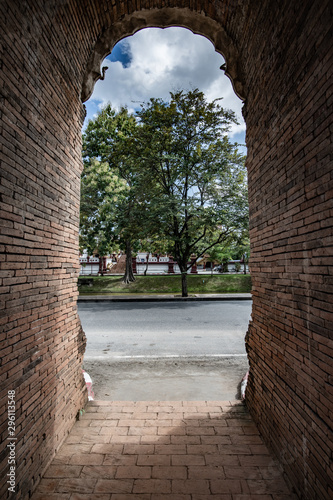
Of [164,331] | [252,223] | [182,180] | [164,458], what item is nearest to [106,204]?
[182,180]

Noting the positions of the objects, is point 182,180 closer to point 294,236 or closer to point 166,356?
point 166,356

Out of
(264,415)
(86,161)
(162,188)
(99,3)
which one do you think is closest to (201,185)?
(162,188)

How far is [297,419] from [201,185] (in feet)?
41.6

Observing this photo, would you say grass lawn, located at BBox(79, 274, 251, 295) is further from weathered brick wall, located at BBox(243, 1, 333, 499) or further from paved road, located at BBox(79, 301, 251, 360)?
weathered brick wall, located at BBox(243, 1, 333, 499)

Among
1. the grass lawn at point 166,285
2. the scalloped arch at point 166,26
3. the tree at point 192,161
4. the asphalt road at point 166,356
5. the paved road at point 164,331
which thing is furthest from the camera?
the grass lawn at point 166,285

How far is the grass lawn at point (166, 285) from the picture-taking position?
1962 cm

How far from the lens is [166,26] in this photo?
4.59 meters

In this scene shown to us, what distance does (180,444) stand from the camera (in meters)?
3.00

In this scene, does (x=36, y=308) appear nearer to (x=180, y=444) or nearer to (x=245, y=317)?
(x=180, y=444)

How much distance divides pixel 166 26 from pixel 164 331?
7.17 metres

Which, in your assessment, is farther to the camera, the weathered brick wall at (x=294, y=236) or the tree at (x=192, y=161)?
the tree at (x=192, y=161)

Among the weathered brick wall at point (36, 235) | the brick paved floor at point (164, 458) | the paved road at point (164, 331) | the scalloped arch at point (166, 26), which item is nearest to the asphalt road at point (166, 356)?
the paved road at point (164, 331)

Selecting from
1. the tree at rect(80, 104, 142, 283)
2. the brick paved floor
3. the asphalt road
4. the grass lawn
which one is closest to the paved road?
the asphalt road

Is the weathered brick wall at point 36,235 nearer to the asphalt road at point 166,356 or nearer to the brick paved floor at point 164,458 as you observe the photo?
the brick paved floor at point 164,458
